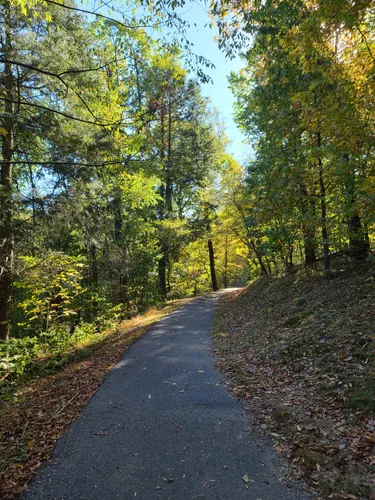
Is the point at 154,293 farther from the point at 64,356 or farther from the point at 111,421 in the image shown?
the point at 111,421

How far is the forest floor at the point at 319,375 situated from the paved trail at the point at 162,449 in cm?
35

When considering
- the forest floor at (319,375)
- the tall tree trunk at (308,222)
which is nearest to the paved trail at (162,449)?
the forest floor at (319,375)

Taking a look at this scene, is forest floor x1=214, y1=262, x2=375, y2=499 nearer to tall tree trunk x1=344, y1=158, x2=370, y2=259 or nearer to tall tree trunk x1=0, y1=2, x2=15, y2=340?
tall tree trunk x1=344, y1=158, x2=370, y2=259

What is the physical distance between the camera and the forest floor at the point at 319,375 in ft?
9.42

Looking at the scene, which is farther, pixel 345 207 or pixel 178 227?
pixel 178 227

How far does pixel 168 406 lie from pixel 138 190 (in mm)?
9538

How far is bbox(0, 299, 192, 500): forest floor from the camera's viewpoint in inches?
125

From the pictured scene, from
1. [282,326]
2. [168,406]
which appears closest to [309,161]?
[282,326]

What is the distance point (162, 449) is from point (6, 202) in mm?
5402

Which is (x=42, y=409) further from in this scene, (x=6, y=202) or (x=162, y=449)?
(x=6, y=202)

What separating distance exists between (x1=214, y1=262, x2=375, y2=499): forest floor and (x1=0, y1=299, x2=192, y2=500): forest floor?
2550 millimetres

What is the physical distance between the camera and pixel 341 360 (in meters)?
4.52

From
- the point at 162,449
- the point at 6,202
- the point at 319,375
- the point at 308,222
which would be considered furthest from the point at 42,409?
the point at 308,222

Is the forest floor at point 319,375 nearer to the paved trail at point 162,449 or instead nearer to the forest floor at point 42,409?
the paved trail at point 162,449
